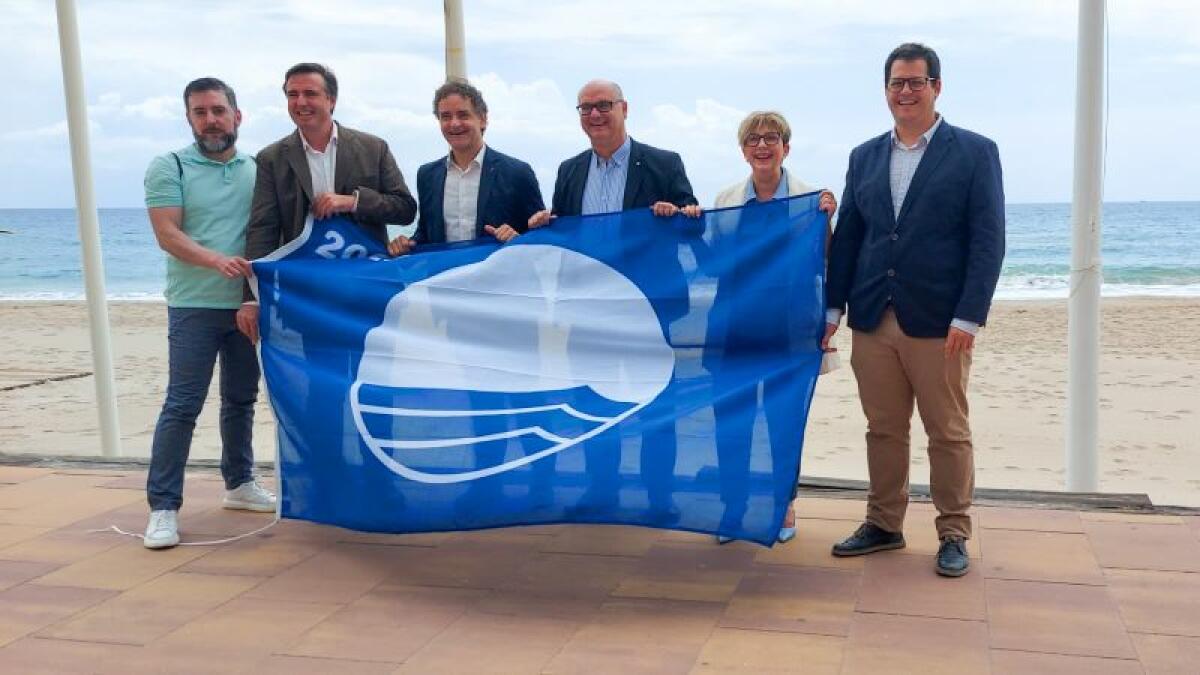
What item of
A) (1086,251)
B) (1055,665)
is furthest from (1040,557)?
(1086,251)

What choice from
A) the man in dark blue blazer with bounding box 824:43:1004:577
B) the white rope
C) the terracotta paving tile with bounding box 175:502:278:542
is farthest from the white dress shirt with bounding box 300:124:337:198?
the man in dark blue blazer with bounding box 824:43:1004:577

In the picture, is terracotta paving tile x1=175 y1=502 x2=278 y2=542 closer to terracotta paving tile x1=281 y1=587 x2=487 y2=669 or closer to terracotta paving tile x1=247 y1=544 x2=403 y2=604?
terracotta paving tile x1=247 y1=544 x2=403 y2=604

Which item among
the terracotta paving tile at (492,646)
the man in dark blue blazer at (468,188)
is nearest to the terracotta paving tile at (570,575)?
the terracotta paving tile at (492,646)

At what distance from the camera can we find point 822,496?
5.06 m

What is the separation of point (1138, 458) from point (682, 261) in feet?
15.3

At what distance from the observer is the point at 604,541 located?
4500mm

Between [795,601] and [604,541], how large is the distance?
937 millimetres

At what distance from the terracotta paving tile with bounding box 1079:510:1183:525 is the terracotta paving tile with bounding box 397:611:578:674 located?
7.36 feet

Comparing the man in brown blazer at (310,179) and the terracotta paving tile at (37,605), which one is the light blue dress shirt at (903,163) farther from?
the terracotta paving tile at (37,605)

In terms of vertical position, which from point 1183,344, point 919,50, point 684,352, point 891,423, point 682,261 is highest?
point 919,50

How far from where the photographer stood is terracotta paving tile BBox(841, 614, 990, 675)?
323 cm

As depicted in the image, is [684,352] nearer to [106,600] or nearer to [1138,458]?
[106,600]

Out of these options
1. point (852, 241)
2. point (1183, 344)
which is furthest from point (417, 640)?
point (1183, 344)

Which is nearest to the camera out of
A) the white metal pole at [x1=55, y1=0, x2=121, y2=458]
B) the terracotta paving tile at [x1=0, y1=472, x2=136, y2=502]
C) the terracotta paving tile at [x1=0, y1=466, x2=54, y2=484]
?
the terracotta paving tile at [x1=0, y1=472, x2=136, y2=502]
